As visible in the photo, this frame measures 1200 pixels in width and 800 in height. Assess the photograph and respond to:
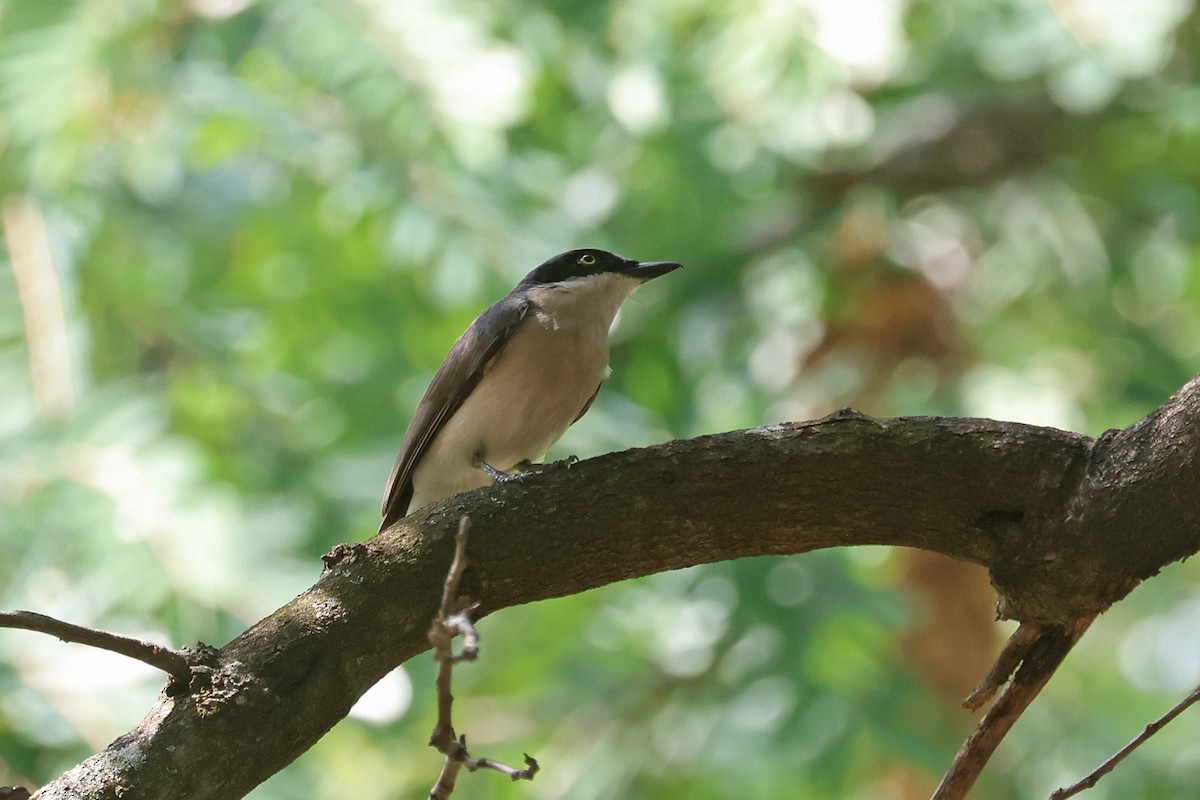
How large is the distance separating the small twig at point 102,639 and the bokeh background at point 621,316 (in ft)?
7.07

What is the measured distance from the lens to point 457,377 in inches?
204

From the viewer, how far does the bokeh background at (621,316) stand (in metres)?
5.99

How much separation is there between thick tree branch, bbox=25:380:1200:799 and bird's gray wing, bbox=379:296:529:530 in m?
1.96

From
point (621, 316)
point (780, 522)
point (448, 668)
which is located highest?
point (621, 316)

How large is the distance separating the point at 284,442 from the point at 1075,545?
6.91m

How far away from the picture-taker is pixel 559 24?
355 inches

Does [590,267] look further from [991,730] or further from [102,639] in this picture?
[102,639]

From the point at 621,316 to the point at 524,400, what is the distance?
4.59m

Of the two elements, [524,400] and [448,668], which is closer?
[448,668]

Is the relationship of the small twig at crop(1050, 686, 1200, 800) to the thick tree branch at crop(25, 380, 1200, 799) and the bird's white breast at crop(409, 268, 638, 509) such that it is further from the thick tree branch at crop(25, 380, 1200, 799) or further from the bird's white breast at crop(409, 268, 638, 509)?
the bird's white breast at crop(409, 268, 638, 509)

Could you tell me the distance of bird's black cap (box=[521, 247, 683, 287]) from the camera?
5758 millimetres

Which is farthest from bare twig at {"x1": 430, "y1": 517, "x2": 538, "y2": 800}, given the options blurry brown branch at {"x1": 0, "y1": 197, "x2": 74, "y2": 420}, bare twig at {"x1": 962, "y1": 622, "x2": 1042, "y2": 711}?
blurry brown branch at {"x1": 0, "y1": 197, "x2": 74, "y2": 420}

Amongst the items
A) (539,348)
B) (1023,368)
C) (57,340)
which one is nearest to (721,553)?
(539,348)

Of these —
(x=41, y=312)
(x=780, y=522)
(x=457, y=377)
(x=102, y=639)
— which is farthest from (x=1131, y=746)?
(x=41, y=312)
